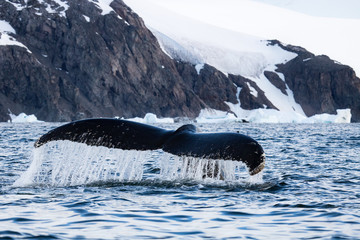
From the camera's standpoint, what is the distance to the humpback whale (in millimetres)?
6789

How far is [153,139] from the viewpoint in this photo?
7.52 meters

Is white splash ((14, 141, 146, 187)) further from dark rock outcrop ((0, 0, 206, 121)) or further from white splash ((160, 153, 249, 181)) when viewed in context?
dark rock outcrop ((0, 0, 206, 121))

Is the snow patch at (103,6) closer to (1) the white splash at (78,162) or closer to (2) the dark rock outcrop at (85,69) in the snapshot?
(2) the dark rock outcrop at (85,69)

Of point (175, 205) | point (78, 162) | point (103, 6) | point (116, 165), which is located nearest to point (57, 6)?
point (103, 6)

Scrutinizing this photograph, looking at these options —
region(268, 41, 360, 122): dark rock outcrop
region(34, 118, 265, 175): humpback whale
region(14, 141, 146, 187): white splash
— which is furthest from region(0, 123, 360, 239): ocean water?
region(268, 41, 360, 122): dark rock outcrop

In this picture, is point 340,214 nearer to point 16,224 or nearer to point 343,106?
point 16,224

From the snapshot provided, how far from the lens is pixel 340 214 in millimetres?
6922

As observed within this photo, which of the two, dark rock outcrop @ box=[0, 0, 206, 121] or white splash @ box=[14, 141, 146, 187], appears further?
dark rock outcrop @ box=[0, 0, 206, 121]

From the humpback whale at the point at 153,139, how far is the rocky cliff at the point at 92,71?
8971 centimetres

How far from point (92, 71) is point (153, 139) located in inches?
4102

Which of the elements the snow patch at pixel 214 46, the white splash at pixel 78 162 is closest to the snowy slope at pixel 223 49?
the snow patch at pixel 214 46

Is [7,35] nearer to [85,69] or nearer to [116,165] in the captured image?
[85,69]

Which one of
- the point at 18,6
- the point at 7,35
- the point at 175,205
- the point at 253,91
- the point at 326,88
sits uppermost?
the point at 18,6

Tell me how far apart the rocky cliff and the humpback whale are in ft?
294
